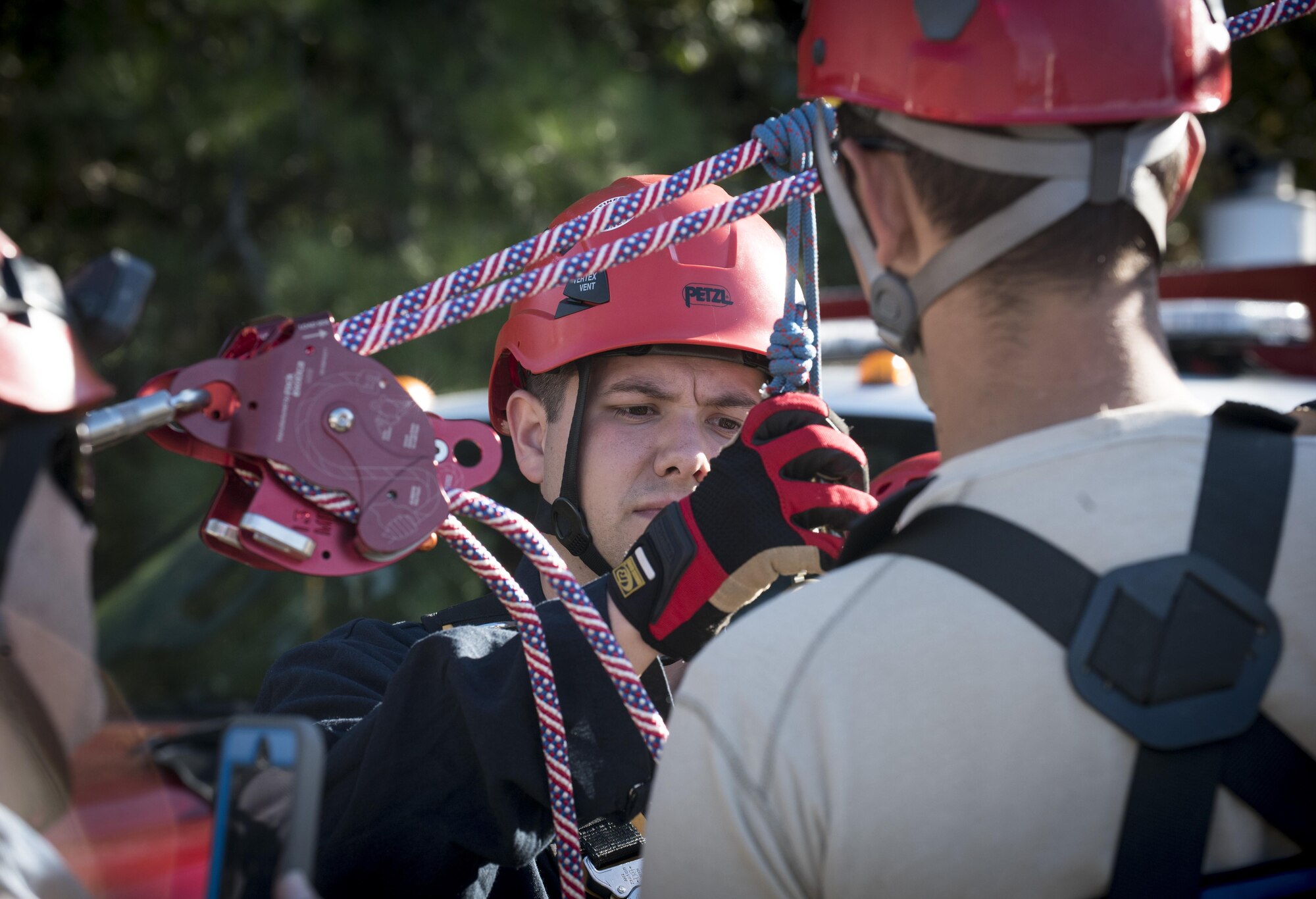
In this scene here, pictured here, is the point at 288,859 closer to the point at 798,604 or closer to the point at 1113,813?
the point at 798,604

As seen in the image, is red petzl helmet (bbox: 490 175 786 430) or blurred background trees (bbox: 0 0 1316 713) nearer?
red petzl helmet (bbox: 490 175 786 430)

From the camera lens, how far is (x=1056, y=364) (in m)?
1.23

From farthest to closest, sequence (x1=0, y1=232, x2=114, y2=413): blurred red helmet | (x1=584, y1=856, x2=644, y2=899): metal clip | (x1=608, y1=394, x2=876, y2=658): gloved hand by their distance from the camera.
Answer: (x1=584, y1=856, x2=644, y2=899): metal clip
(x1=608, y1=394, x2=876, y2=658): gloved hand
(x1=0, y1=232, x2=114, y2=413): blurred red helmet

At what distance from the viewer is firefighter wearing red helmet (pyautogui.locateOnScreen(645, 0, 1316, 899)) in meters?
1.09

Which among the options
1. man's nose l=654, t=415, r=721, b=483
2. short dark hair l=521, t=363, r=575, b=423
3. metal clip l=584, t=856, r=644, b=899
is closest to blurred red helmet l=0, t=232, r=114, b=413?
metal clip l=584, t=856, r=644, b=899

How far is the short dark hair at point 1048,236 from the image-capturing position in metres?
1.24

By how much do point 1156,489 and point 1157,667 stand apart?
16cm

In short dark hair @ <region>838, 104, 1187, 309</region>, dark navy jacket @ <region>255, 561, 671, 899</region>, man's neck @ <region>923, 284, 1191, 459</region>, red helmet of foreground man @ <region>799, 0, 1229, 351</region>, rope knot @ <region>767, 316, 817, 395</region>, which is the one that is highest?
red helmet of foreground man @ <region>799, 0, 1229, 351</region>

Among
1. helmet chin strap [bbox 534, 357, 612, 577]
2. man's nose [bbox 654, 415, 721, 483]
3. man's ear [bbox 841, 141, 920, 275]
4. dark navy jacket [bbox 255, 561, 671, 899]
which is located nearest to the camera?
man's ear [bbox 841, 141, 920, 275]

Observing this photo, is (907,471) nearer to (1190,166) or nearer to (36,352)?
(1190,166)

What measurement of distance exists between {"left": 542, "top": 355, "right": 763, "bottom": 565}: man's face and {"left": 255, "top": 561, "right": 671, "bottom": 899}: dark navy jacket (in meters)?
0.72

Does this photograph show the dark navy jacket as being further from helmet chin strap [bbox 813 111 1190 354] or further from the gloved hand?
helmet chin strap [bbox 813 111 1190 354]

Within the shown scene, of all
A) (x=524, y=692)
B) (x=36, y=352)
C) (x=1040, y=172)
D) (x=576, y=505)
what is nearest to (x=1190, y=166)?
(x=1040, y=172)

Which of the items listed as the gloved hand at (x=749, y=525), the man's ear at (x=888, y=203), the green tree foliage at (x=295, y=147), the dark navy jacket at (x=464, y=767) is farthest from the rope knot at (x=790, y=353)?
the green tree foliage at (x=295, y=147)
